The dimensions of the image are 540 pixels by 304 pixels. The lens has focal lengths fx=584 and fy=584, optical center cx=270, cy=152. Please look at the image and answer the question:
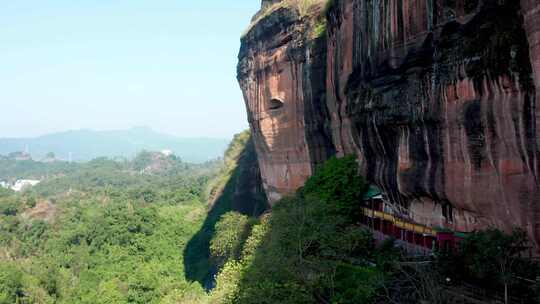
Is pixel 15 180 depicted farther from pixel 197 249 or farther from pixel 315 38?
pixel 315 38

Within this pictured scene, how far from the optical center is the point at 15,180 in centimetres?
15675

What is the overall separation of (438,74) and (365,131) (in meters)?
4.87

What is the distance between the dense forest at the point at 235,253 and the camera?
12438 millimetres

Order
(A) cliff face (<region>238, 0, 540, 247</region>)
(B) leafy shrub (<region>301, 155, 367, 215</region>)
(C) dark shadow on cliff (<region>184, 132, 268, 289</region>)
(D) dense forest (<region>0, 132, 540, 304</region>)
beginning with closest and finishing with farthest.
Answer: (A) cliff face (<region>238, 0, 540, 247</region>) < (D) dense forest (<region>0, 132, 540, 304</region>) < (B) leafy shrub (<region>301, 155, 367, 215</region>) < (C) dark shadow on cliff (<region>184, 132, 268, 289</region>)

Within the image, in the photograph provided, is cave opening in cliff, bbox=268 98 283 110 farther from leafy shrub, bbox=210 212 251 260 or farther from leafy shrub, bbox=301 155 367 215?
leafy shrub, bbox=210 212 251 260

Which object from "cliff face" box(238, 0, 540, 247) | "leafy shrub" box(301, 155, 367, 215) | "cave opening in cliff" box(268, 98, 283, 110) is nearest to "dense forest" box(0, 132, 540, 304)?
"leafy shrub" box(301, 155, 367, 215)

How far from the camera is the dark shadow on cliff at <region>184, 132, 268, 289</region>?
127 ft

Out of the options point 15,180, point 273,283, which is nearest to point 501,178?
point 273,283

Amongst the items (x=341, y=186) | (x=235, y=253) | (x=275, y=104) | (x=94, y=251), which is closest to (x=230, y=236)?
(x=235, y=253)

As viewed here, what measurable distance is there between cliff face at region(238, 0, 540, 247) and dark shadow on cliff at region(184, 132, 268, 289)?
15669 millimetres

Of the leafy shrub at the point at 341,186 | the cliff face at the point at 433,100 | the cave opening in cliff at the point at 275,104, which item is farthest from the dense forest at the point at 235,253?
the cave opening in cliff at the point at 275,104

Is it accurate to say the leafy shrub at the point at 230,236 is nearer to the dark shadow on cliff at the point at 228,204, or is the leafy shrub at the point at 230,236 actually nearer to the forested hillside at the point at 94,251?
the forested hillside at the point at 94,251

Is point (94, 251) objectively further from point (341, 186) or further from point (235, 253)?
point (341, 186)

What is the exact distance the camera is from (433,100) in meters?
14.3
